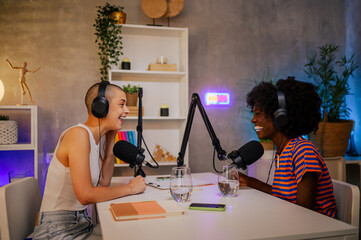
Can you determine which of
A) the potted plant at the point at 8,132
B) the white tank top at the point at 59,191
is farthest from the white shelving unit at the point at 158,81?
the white tank top at the point at 59,191

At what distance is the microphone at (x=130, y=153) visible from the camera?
5.62 feet

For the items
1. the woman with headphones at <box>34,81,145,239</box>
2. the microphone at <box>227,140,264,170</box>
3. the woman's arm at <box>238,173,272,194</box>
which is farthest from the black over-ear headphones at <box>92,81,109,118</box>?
the woman's arm at <box>238,173,272,194</box>

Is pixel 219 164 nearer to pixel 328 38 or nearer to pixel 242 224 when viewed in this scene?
pixel 328 38

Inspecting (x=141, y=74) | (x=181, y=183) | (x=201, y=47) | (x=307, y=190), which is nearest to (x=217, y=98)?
(x=201, y=47)

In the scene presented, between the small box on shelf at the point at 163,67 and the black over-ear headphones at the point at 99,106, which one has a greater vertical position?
the small box on shelf at the point at 163,67

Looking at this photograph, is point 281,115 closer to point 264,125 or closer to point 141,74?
point 264,125

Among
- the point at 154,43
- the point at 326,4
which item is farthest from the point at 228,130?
the point at 326,4

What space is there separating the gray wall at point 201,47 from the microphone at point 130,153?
6.58ft

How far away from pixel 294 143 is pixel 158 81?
2344 mm

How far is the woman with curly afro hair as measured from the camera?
160cm

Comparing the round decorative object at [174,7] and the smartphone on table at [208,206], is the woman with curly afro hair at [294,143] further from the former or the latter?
the round decorative object at [174,7]

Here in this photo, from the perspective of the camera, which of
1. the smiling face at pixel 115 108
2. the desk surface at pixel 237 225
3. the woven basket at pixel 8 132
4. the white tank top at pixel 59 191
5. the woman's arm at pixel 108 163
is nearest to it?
the desk surface at pixel 237 225

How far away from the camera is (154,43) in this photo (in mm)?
3857

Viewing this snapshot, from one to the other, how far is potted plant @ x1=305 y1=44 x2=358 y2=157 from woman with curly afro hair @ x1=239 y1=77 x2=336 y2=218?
2191mm
